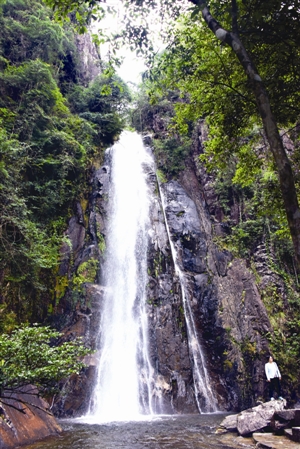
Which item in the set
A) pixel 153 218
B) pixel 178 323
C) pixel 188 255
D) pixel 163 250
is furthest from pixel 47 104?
pixel 178 323

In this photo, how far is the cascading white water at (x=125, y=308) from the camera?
32.5 feet

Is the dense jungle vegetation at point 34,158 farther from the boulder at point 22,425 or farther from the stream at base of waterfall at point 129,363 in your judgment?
the boulder at point 22,425

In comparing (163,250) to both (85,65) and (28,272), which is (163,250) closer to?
(28,272)

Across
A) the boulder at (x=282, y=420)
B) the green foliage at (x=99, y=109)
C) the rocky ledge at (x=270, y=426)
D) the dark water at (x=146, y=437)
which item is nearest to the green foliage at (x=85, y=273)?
the dark water at (x=146, y=437)

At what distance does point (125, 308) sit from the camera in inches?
484

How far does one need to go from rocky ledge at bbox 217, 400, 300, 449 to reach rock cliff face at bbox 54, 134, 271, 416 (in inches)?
162

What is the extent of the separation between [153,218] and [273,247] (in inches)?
226

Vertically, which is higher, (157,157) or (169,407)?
(157,157)

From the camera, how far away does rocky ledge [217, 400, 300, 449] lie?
535cm

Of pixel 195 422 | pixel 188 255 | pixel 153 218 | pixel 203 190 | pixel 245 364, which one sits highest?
pixel 203 190

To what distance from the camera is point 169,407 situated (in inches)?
396

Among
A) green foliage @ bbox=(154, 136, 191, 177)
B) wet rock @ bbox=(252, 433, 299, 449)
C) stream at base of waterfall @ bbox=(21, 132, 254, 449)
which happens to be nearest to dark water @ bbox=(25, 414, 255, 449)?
stream at base of waterfall @ bbox=(21, 132, 254, 449)

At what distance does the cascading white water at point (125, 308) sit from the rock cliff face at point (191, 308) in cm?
36

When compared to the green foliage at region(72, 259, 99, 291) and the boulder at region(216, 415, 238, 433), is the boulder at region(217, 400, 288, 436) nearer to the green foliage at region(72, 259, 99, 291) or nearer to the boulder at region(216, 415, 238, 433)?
the boulder at region(216, 415, 238, 433)
